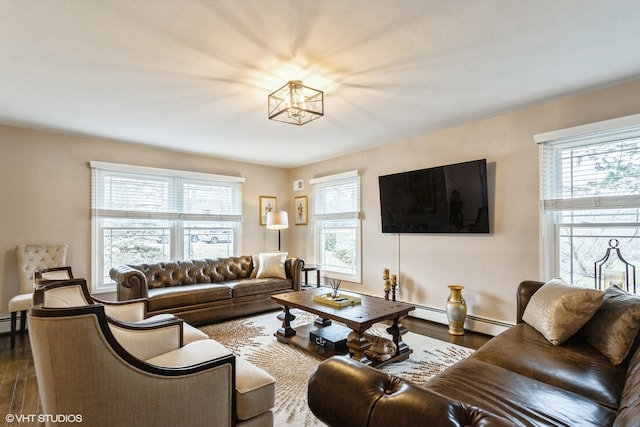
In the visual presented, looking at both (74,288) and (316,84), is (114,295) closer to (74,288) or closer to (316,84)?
(74,288)

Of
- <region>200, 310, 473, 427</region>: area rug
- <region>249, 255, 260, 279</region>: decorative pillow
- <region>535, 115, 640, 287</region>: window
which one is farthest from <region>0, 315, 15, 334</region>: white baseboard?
<region>535, 115, 640, 287</region>: window

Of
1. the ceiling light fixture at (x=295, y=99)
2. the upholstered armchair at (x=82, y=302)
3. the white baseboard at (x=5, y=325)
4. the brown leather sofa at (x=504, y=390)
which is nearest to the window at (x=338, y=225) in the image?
the ceiling light fixture at (x=295, y=99)

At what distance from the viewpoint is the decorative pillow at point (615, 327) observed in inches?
70.0

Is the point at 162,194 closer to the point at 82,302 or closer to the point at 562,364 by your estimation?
the point at 82,302

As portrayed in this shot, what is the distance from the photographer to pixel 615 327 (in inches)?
72.6

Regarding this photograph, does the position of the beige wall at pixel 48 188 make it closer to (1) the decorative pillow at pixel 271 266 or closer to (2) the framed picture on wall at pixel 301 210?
(1) the decorative pillow at pixel 271 266

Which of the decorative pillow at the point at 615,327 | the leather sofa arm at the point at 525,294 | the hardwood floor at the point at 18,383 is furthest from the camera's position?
the leather sofa arm at the point at 525,294

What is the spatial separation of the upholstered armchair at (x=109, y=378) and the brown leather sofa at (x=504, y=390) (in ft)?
2.32

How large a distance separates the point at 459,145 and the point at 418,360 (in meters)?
2.51

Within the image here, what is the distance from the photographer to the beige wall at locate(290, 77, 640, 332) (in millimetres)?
3113

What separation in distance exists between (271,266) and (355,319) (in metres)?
2.46

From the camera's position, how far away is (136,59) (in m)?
2.33

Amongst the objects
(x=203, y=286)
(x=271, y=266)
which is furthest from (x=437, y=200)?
(x=203, y=286)

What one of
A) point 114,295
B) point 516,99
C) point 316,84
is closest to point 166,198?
point 114,295
